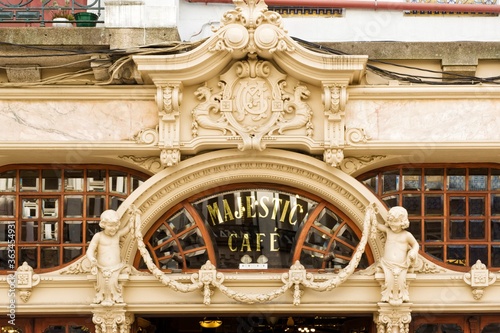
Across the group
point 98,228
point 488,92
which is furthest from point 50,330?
point 488,92

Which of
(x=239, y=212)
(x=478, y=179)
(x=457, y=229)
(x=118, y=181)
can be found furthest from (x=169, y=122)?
(x=478, y=179)

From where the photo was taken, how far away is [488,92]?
13.5 m

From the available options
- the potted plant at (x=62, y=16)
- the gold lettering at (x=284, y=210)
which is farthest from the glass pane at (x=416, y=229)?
the potted plant at (x=62, y=16)

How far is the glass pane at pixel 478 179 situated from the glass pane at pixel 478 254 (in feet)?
2.20

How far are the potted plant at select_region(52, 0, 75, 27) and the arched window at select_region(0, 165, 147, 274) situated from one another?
65.8 inches

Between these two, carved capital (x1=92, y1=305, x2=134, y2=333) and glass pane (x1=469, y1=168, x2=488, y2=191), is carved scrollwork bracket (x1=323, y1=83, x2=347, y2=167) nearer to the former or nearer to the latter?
glass pane (x1=469, y1=168, x2=488, y2=191)

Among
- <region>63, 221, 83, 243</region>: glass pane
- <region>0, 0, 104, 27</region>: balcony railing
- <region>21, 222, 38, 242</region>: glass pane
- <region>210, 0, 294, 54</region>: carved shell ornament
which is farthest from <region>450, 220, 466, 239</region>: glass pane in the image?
<region>21, 222, 38, 242</region>: glass pane

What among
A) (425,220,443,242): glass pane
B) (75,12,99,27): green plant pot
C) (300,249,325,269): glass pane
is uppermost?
(75,12,99,27): green plant pot

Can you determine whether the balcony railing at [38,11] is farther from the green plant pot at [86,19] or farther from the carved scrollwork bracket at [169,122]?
the carved scrollwork bracket at [169,122]

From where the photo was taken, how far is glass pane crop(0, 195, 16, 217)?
14195 mm

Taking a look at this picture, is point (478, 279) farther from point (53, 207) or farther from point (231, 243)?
point (53, 207)

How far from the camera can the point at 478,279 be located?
13609mm

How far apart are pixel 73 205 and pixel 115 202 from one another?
49cm

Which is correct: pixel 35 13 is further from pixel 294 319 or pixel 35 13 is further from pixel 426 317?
pixel 294 319
